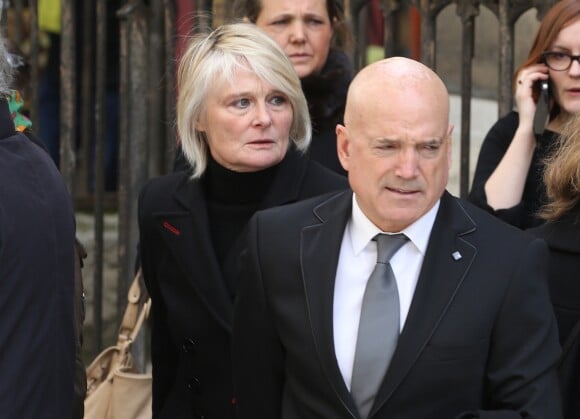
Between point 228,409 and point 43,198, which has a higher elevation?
point 43,198

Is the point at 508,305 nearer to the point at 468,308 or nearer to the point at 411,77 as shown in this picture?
the point at 468,308

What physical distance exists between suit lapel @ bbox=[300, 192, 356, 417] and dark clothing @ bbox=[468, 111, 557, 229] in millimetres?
1115

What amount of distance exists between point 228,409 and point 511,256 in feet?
3.96

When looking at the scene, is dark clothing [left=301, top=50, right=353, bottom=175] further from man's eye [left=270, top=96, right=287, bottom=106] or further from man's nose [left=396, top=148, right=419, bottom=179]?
man's nose [left=396, top=148, right=419, bottom=179]

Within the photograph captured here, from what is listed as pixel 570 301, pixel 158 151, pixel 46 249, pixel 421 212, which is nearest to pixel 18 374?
pixel 46 249

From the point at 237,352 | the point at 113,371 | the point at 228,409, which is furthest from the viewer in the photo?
the point at 113,371

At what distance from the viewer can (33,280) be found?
305 centimetres

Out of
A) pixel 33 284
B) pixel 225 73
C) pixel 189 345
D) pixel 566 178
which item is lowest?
pixel 189 345

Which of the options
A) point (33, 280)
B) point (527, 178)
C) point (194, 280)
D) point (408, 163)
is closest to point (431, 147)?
point (408, 163)

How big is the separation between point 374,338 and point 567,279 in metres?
0.68

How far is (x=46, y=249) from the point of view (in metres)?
3.08

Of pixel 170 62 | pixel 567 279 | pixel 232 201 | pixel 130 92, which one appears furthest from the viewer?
pixel 130 92

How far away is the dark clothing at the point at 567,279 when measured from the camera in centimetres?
348

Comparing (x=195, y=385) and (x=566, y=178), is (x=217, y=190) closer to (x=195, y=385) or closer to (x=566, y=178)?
(x=195, y=385)
